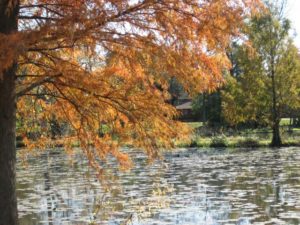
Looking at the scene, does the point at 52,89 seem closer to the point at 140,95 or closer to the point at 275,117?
the point at 140,95

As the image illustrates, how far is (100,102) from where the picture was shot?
250 inches

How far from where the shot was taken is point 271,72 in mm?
36500

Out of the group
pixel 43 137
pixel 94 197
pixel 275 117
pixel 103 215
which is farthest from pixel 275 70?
pixel 43 137

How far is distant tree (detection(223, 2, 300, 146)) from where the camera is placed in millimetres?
35656

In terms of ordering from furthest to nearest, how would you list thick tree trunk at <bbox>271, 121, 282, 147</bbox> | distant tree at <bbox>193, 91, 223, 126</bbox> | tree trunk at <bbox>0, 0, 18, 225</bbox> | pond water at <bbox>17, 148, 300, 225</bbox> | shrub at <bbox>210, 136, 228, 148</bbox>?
distant tree at <bbox>193, 91, 223, 126</bbox>
shrub at <bbox>210, 136, 228, 148</bbox>
thick tree trunk at <bbox>271, 121, 282, 147</bbox>
pond water at <bbox>17, 148, 300, 225</bbox>
tree trunk at <bbox>0, 0, 18, 225</bbox>

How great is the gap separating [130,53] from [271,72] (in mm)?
31928

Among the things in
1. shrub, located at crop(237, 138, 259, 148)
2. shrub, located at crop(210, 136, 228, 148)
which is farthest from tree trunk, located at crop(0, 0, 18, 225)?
shrub, located at crop(210, 136, 228, 148)

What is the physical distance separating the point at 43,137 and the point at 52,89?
4.45ft

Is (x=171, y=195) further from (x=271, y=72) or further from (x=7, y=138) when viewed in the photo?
(x=271, y=72)

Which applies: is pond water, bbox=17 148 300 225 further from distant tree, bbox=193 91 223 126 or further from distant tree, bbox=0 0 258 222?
distant tree, bbox=193 91 223 126

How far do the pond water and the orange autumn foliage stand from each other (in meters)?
1.48

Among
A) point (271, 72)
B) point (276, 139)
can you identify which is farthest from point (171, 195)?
point (271, 72)

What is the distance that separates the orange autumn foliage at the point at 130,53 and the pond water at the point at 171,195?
1483 millimetres

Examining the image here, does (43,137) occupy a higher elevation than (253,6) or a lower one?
lower
